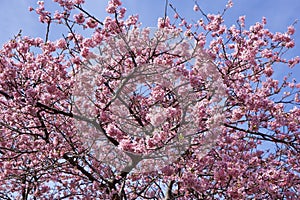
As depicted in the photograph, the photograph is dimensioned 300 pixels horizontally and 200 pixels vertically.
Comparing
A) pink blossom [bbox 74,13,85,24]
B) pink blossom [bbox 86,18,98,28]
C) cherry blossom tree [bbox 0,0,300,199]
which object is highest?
pink blossom [bbox 74,13,85,24]

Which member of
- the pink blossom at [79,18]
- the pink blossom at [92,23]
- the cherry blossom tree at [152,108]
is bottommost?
the cherry blossom tree at [152,108]

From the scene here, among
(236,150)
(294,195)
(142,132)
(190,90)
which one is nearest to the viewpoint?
(142,132)

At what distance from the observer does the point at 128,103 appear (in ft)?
24.1

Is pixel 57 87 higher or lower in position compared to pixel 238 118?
higher

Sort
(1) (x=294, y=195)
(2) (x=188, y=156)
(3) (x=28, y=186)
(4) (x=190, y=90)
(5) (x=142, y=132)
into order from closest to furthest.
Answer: (5) (x=142, y=132)
(4) (x=190, y=90)
(2) (x=188, y=156)
(1) (x=294, y=195)
(3) (x=28, y=186)

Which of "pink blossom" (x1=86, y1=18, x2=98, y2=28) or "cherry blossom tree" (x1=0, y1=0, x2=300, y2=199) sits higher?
"pink blossom" (x1=86, y1=18, x2=98, y2=28)

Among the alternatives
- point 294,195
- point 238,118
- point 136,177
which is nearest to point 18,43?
point 136,177

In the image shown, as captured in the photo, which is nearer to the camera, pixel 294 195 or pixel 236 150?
pixel 294 195

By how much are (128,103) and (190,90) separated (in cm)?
127

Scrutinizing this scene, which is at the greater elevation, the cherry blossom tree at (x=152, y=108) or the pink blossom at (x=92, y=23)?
the pink blossom at (x=92, y=23)

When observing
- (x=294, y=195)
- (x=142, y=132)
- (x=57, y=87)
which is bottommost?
(x=294, y=195)

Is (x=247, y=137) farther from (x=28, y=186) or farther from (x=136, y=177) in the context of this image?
(x=28, y=186)

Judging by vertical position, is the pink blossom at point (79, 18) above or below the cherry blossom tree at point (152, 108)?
above

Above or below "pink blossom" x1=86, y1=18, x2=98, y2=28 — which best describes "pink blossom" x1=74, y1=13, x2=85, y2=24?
above
